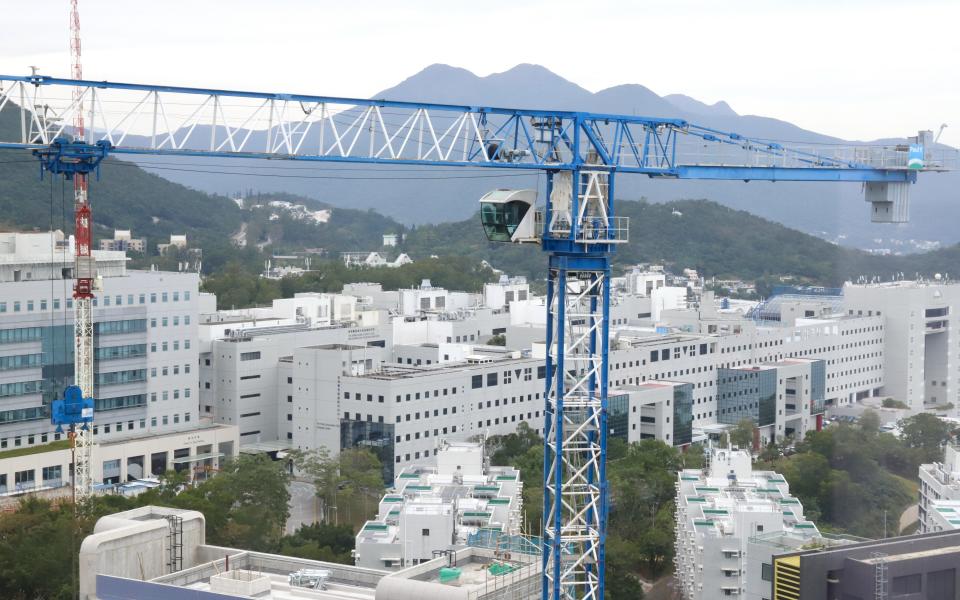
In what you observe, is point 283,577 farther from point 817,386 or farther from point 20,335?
point 817,386

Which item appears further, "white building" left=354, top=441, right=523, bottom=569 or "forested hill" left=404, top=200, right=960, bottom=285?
"forested hill" left=404, top=200, right=960, bottom=285

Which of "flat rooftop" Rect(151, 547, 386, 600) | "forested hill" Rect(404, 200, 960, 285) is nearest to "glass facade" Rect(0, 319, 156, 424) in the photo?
"flat rooftop" Rect(151, 547, 386, 600)

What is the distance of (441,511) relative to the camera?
17.4 meters

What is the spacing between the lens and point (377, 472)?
A: 2425 centimetres

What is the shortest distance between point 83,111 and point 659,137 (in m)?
5.83

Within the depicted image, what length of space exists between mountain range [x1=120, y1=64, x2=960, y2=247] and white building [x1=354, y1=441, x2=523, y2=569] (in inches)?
503

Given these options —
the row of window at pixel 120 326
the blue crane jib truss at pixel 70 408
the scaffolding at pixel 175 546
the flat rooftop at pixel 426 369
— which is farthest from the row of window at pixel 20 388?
the scaffolding at pixel 175 546

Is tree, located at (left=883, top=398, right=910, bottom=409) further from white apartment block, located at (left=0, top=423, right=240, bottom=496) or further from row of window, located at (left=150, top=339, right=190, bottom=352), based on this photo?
row of window, located at (left=150, top=339, right=190, bottom=352)

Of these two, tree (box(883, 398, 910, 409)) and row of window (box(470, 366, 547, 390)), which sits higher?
row of window (box(470, 366, 547, 390))

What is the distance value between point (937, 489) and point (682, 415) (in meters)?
10.4

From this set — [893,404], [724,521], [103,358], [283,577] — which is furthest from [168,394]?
[893,404]

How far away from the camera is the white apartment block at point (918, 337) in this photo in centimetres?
3869

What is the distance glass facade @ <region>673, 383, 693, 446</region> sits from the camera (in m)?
30.6

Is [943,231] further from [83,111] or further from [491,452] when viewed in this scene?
[83,111]
